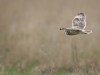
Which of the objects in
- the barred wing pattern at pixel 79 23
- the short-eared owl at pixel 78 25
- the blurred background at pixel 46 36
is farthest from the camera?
the blurred background at pixel 46 36

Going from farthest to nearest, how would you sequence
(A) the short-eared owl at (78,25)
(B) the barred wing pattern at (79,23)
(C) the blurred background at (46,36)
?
(C) the blurred background at (46,36) → (B) the barred wing pattern at (79,23) → (A) the short-eared owl at (78,25)

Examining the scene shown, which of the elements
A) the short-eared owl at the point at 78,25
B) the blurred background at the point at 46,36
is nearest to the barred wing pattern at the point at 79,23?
the short-eared owl at the point at 78,25

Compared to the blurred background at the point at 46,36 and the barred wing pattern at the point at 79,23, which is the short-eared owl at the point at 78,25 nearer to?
the barred wing pattern at the point at 79,23

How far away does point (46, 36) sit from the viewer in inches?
551

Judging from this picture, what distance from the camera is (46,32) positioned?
1422 centimetres

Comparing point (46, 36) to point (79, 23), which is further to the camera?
point (46, 36)

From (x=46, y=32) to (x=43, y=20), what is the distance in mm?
1056

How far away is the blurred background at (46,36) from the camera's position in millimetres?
12023

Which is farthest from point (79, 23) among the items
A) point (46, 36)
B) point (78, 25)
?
point (46, 36)

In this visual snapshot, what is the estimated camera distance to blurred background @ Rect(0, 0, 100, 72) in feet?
39.4

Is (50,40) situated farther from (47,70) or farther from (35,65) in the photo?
(47,70)

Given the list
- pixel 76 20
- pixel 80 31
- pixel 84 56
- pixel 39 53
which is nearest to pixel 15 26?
pixel 39 53

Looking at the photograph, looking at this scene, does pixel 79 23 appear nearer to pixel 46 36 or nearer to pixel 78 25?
pixel 78 25

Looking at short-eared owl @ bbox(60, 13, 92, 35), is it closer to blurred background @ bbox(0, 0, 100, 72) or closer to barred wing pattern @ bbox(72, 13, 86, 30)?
barred wing pattern @ bbox(72, 13, 86, 30)
